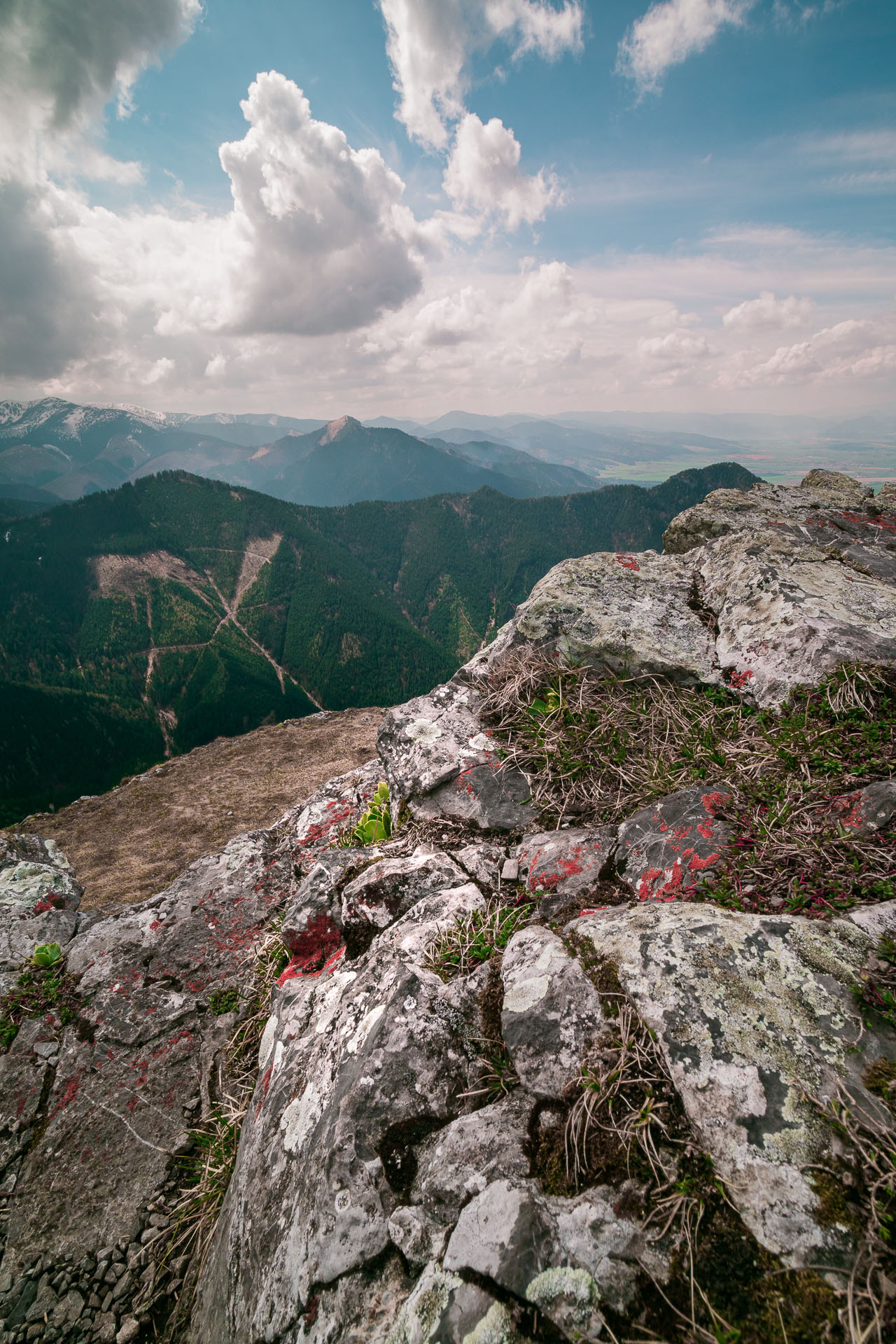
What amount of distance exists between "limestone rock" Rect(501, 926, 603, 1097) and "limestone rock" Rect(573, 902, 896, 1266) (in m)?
0.25

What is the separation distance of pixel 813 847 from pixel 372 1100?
11.0ft

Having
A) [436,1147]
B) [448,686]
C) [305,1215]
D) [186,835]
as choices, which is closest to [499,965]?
[436,1147]

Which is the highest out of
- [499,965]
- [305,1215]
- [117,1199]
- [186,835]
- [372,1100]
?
[499,965]

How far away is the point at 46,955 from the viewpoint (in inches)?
243

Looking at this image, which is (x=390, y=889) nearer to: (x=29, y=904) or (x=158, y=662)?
(x=29, y=904)

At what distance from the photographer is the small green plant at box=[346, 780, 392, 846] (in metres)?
5.91

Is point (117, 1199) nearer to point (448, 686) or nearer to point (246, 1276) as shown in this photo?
point (246, 1276)

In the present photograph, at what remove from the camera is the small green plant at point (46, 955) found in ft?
20.1

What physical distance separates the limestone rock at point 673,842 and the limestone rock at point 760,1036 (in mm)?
463

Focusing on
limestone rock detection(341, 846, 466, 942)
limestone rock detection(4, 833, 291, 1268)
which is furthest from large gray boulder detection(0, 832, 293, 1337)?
limestone rock detection(341, 846, 466, 942)

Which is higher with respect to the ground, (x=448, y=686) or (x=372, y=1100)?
(x=448, y=686)

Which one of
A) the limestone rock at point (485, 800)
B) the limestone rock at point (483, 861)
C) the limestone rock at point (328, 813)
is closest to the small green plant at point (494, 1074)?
the limestone rock at point (483, 861)

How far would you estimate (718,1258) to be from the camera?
80.3 inches

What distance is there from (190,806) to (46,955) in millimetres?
11237
